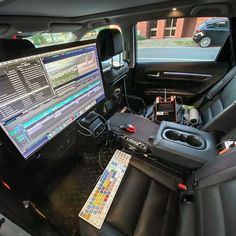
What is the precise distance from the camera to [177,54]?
2.25 metres

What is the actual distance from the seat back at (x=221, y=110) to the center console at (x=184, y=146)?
0.57 feet

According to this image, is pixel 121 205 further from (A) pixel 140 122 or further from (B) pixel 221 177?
(A) pixel 140 122

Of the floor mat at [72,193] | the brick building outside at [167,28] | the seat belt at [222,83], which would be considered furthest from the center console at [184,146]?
the brick building outside at [167,28]

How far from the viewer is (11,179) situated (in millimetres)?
736

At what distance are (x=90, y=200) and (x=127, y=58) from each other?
5.87 feet

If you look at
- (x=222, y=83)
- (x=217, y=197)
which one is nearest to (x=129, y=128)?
(x=217, y=197)

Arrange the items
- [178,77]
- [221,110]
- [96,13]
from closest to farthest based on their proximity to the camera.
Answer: [221,110]
[96,13]
[178,77]

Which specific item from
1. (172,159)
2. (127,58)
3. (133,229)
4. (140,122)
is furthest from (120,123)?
(127,58)

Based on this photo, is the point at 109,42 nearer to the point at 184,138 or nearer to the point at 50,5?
the point at 50,5

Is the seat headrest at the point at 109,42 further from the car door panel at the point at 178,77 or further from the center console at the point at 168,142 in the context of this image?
the car door panel at the point at 178,77

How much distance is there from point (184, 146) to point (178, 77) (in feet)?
3.96

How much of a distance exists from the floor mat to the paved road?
1626 mm

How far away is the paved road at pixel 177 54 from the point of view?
2.05 meters

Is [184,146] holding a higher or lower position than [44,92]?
lower
